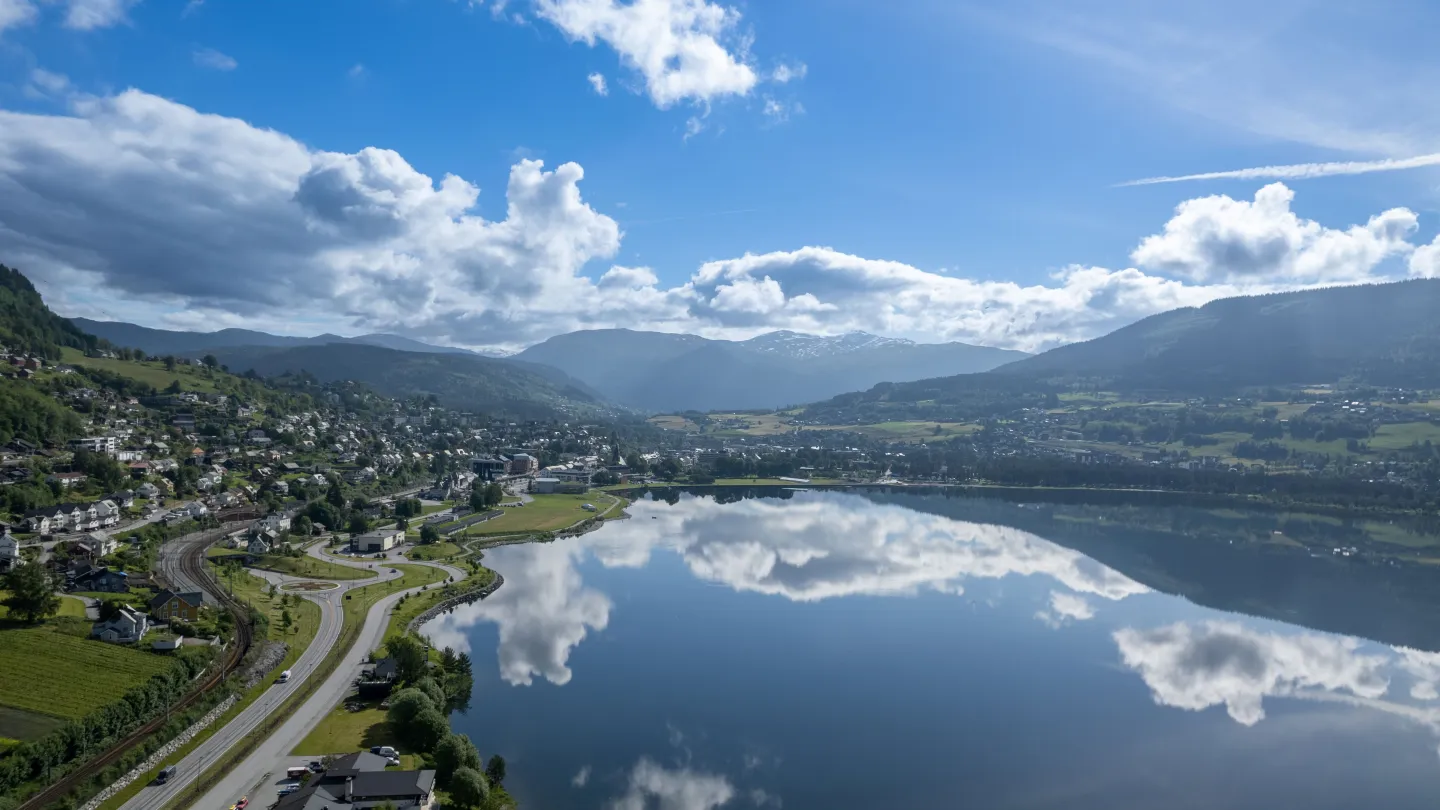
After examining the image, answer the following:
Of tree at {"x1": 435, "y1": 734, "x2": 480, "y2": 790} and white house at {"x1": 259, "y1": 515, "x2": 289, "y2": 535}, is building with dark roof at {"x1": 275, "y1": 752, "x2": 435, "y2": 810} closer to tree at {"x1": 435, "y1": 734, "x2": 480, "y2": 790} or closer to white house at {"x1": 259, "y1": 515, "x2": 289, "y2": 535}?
tree at {"x1": 435, "y1": 734, "x2": 480, "y2": 790}

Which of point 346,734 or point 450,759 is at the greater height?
point 450,759

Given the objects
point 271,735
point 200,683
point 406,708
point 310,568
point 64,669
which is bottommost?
point 310,568

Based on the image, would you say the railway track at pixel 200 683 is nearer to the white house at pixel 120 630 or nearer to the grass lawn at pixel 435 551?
the white house at pixel 120 630

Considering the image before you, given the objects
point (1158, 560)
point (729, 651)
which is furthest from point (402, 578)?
point (1158, 560)

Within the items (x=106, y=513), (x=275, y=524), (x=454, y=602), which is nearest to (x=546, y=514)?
(x=275, y=524)

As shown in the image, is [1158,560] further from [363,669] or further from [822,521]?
[363,669]

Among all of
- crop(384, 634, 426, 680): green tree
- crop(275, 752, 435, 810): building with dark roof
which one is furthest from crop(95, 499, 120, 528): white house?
crop(275, 752, 435, 810): building with dark roof

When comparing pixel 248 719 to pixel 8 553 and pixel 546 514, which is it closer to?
pixel 8 553
